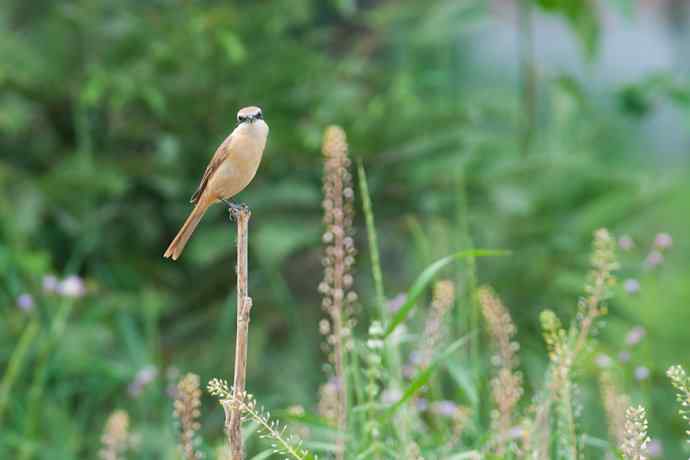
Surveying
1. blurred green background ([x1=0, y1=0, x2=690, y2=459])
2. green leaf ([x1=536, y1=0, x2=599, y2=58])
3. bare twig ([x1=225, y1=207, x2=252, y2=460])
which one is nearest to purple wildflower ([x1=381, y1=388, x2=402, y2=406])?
bare twig ([x1=225, y1=207, x2=252, y2=460])

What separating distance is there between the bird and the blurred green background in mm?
1935

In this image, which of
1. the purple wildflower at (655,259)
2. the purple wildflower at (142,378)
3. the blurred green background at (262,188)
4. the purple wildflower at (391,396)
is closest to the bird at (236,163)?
the purple wildflower at (391,396)

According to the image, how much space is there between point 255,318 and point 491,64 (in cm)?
208

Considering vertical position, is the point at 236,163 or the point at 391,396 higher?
the point at 236,163

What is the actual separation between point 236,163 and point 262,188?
97.2 inches

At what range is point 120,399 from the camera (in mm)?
4137

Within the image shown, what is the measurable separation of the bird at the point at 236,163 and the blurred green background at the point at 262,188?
6.35 feet

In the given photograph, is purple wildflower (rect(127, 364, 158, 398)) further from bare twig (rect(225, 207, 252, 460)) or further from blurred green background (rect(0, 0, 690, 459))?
bare twig (rect(225, 207, 252, 460))

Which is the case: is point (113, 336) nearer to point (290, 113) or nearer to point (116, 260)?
point (116, 260)

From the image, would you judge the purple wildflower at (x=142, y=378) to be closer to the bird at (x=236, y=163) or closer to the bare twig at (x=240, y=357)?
the bird at (x=236, y=163)

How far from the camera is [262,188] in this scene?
Answer: 14.4 feet

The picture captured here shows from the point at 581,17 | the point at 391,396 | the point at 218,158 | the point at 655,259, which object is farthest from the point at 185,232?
the point at 581,17

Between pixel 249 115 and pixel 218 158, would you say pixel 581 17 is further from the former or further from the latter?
pixel 249 115

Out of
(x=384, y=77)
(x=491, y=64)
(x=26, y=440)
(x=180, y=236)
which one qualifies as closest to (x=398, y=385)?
(x=180, y=236)
